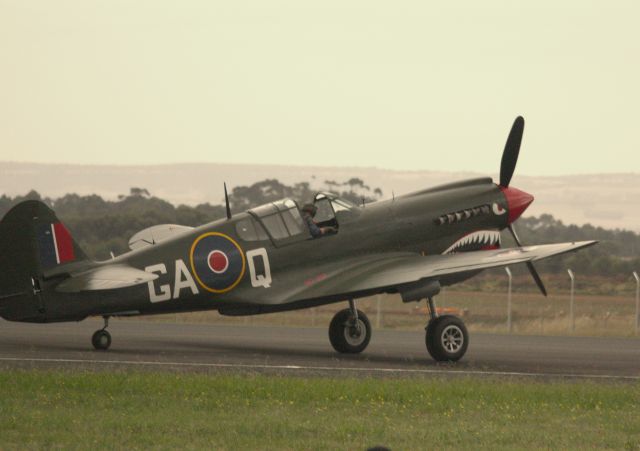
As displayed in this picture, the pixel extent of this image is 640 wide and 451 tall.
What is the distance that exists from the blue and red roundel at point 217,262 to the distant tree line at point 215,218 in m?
41.1

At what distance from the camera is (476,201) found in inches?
851

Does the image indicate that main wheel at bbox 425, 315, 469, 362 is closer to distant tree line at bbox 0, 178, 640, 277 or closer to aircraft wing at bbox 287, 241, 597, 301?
aircraft wing at bbox 287, 241, 597, 301

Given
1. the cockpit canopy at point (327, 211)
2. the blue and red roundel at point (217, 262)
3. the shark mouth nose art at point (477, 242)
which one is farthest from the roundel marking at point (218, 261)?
the shark mouth nose art at point (477, 242)

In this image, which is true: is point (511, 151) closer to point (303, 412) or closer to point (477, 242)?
point (477, 242)

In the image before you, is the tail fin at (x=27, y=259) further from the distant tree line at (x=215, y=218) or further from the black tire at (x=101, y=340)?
the distant tree line at (x=215, y=218)

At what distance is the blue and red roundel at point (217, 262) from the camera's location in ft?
60.4

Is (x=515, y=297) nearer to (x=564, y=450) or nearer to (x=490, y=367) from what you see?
(x=490, y=367)

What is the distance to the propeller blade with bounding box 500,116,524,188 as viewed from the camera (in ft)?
74.2

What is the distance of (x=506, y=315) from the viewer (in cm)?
4388

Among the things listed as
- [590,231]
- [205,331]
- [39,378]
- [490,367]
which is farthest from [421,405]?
[590,231]

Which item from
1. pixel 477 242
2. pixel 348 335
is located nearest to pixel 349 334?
pixel 348 335

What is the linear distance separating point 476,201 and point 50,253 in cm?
776

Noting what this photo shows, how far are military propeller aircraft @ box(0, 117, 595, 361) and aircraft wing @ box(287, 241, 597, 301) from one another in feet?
0.07

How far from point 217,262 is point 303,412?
21.1ft
